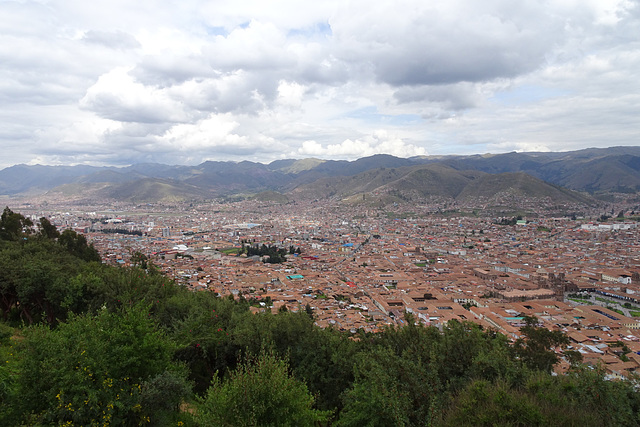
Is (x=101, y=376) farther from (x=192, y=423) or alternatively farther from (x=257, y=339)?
(x=257, y=339)

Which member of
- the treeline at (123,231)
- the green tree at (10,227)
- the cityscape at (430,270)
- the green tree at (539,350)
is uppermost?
the green tree at (10,227)

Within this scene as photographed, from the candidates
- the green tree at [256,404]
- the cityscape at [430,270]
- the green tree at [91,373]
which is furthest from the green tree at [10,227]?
the green tree at [256,404]

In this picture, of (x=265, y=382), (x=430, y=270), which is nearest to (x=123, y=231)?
(x=430, y=270)

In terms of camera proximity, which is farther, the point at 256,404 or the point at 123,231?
the point at 123,231

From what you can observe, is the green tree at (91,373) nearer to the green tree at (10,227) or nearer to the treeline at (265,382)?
the treeline at (265,382)

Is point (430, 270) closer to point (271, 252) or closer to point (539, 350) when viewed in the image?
point (271, 252)

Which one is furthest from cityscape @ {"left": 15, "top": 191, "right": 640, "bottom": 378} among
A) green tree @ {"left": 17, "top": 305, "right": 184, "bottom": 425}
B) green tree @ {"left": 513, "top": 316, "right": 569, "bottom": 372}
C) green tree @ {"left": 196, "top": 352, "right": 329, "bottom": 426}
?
green tree @ {"left": 17, "top": 305, "right": 184, "bottom": 425}

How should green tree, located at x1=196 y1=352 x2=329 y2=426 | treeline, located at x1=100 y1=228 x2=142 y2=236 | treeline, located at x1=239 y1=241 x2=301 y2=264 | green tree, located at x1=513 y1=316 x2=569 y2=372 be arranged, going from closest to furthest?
green tree, located at x1=196 y1=352 x2=329 y2=426 → green tree, located at x1=513 y1=316 x2=569 y2=372 → treeline, located at x1=239 y1=241 x2=301 y2=264 → treeline, located at x1=100 y1=228 x2=142 y2=236

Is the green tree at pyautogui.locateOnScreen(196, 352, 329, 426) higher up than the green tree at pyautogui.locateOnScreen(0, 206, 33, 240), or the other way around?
the green tree at pyautogui.locateOnScreen(0, 206, 33, 240)

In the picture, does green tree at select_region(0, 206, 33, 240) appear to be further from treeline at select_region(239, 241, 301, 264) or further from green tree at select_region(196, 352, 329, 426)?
treeline at select_region(239, 241, 301, 264)

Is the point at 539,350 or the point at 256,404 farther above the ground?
the point at 256,404

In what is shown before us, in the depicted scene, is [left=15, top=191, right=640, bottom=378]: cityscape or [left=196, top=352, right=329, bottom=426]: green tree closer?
[left=196, top=352, right=329, bottom=426]: green tree

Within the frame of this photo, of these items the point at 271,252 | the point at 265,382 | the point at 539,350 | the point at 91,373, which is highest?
the point at 91,373
